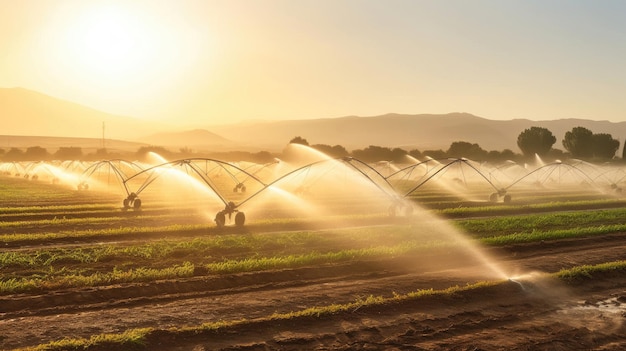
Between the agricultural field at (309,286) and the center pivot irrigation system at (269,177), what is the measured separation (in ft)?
14.3

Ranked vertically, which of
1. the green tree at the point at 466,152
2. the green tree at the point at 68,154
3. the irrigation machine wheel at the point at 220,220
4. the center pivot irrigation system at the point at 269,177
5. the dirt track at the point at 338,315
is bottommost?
the dirt track at the point at 338,315

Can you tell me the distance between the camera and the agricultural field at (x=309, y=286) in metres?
11.0

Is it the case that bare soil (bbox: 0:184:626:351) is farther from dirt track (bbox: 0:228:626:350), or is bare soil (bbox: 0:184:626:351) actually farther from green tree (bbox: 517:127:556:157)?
green tree (bbox: 517:127:556:157)

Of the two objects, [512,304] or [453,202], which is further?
[453,202]

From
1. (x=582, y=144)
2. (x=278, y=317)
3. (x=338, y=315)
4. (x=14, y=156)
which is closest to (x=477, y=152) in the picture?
(x=582, y=144)

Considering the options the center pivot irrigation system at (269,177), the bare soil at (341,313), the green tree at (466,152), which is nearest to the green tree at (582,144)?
the green tree at (466,152)

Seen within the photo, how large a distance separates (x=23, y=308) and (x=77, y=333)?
2.75 meters

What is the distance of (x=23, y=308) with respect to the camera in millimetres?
12492

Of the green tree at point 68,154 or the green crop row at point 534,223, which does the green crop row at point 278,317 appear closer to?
the green crop row at point 534,223

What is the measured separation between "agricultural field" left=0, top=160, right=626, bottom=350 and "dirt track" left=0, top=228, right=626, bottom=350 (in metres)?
0.04

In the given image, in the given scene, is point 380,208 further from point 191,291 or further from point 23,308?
point 23,308

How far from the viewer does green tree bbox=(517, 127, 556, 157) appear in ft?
410

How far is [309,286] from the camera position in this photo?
1489 cm

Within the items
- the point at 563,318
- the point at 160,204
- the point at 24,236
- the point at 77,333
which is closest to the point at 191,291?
the point at 77,333
